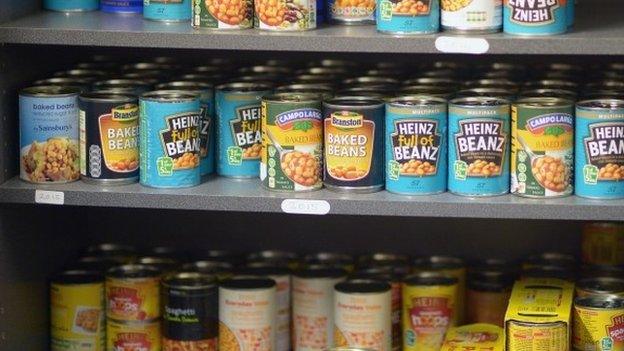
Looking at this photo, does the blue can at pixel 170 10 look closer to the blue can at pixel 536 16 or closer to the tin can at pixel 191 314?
the tin can at pixel 191 314

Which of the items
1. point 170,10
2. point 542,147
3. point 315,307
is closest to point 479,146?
point 542,147

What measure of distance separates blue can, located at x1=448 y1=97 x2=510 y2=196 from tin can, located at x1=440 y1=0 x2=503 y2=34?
0.15m

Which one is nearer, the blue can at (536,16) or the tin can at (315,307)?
the blue can at (536,16)

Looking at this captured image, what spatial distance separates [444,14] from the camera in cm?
307

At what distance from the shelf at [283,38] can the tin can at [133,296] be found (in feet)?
1.94

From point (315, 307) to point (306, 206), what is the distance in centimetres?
39

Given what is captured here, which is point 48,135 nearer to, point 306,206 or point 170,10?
point 170,10

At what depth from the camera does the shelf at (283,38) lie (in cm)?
298

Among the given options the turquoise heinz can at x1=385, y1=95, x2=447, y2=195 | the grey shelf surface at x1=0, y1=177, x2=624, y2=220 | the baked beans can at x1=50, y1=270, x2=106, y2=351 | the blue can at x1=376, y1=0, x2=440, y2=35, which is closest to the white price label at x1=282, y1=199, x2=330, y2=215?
the grey shelf surface at x1=0, y1=177, x2=624, y2=220

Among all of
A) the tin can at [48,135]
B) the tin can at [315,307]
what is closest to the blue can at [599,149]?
the tin can at [315,307]

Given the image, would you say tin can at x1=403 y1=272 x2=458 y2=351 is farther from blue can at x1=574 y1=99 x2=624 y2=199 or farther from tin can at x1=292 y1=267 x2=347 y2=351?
blue can at x1=574 y1=99 x2=624 y2=199

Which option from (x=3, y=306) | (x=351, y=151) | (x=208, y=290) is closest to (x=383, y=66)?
(x=351, y=151)

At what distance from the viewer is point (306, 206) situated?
313 centimetres

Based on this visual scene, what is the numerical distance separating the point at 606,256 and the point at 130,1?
4.13 feet
